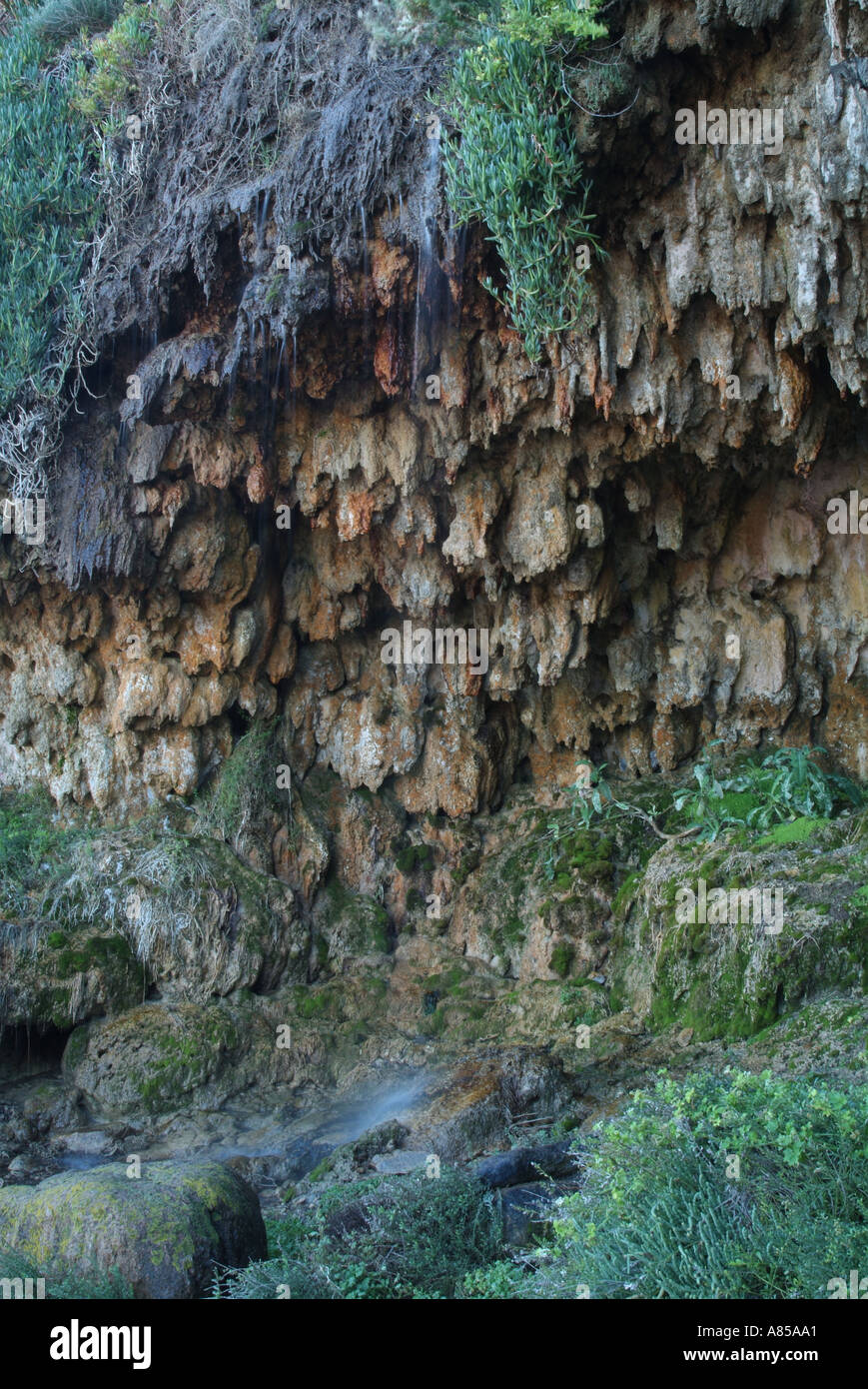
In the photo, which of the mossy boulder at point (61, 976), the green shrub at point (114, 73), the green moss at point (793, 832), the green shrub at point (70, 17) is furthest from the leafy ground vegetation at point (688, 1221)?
the green shrub at point (70, 17)

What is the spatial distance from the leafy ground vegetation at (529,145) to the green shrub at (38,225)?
4.74 meters

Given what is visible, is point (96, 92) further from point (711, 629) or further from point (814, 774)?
point (814, 774)

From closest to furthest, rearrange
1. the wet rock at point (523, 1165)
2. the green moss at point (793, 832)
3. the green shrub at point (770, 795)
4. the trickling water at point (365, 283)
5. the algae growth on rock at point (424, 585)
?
the wet rock at point (523, 1165), the algae growth on rock at point (424, 585), the green moss at point (793, 832), the trickling water at point (365, 283), the green shrub at point (770, 795)

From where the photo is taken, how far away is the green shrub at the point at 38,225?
443 inches

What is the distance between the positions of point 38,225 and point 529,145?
6201 millimetres

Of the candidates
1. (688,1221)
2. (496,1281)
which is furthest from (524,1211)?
(688,1221)

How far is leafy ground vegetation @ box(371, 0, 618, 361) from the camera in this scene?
26.2ft

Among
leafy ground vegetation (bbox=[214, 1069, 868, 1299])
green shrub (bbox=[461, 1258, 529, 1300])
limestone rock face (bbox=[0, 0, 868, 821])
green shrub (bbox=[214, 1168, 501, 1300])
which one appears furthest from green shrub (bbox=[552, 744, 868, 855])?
green shrub (bbox=[461, 1258, 529, 1300])

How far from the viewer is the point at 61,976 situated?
10.5m

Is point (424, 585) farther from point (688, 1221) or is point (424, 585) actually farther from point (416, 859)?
point (688, 1221)

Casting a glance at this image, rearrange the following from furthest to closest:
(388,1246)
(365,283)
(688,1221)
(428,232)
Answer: (365,283)
(428,232)
(388,1246)
(688,1221)

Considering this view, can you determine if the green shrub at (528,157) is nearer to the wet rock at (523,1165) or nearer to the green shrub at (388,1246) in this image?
the wet rock at (523,1165)

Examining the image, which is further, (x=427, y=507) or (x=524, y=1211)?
(x=427, y=507)

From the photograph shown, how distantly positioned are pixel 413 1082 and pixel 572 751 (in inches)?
175
